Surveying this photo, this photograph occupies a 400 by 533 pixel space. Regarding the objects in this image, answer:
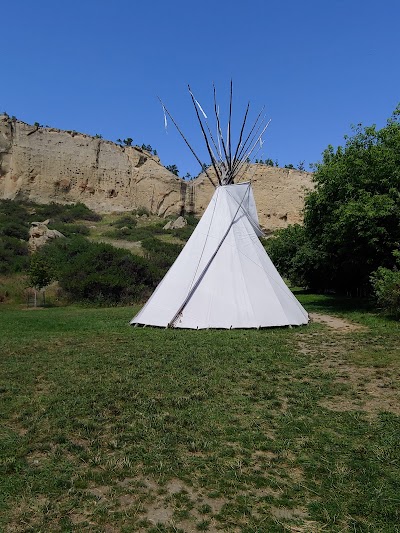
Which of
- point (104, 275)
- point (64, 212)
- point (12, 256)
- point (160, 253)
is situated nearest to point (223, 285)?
point (104, 275)

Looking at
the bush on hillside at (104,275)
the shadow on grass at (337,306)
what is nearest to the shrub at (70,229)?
the bush on hillside at (104,275)

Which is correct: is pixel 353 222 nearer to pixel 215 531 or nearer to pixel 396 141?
pixel 396 141

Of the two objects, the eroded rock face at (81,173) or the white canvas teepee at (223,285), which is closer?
the white canvas teepee at (223,285)

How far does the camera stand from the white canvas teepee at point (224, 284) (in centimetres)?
1046

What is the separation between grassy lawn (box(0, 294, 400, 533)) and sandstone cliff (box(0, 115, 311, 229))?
34674 millimetres

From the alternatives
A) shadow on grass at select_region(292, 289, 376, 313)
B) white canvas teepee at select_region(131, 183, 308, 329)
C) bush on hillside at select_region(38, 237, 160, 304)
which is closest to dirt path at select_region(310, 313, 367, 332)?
white canvas teepee at select_region(131, 183, 308, 329)

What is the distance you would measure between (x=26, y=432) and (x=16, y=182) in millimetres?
38640

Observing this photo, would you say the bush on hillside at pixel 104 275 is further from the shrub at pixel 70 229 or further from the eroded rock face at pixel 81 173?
the eroded rock face at pixel 81 173

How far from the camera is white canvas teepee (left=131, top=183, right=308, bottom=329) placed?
10453 millimetres

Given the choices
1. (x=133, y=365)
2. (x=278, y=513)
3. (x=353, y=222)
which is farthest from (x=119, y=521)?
(x=353, y=222)

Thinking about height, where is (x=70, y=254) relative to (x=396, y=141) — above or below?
below

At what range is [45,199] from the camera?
39.4 metres

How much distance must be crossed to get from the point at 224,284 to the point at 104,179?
34.2 m

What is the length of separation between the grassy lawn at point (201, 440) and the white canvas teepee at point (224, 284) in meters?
2.61
